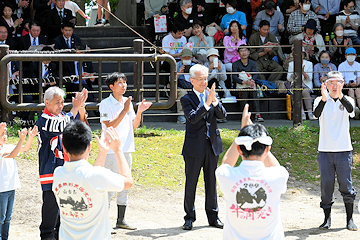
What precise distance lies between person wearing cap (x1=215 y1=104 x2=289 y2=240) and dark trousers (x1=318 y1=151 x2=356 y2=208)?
8.96 feet

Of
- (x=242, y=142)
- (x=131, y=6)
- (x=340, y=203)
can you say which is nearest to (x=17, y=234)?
(x=242, y=142)

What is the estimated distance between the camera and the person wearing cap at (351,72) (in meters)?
10.8

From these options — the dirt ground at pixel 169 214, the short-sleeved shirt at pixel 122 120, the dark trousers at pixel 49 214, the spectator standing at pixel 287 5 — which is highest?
the spectator standing at pixel 287 5

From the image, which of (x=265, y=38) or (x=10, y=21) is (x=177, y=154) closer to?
(x=265, y=38)

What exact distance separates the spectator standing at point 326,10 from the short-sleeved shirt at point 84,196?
10.9 metres

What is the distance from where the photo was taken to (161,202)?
6.90 meters

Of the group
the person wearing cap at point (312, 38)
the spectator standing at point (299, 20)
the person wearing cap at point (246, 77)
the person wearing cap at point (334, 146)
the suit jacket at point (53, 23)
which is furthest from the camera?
the spectator standing at point (299, 20)

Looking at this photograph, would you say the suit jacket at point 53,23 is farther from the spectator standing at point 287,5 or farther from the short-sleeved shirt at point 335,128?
the short-sleeved shirt at point 335,128

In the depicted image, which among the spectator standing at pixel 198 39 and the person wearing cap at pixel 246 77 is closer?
the person wearing cap at pixel 246 77

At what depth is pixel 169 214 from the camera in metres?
6.46

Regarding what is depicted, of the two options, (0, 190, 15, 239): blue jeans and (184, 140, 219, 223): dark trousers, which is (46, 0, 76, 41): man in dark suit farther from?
(0, 190, 15, 239): blue jeans

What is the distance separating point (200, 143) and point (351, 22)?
854 centimetres

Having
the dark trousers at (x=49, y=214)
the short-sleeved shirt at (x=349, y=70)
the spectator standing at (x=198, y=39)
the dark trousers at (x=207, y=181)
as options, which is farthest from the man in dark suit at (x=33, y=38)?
the short-sleeved shirt at (x=349, y=70)

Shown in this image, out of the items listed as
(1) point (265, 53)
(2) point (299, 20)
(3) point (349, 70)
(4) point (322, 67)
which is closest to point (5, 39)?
(1) point (265, 53)
